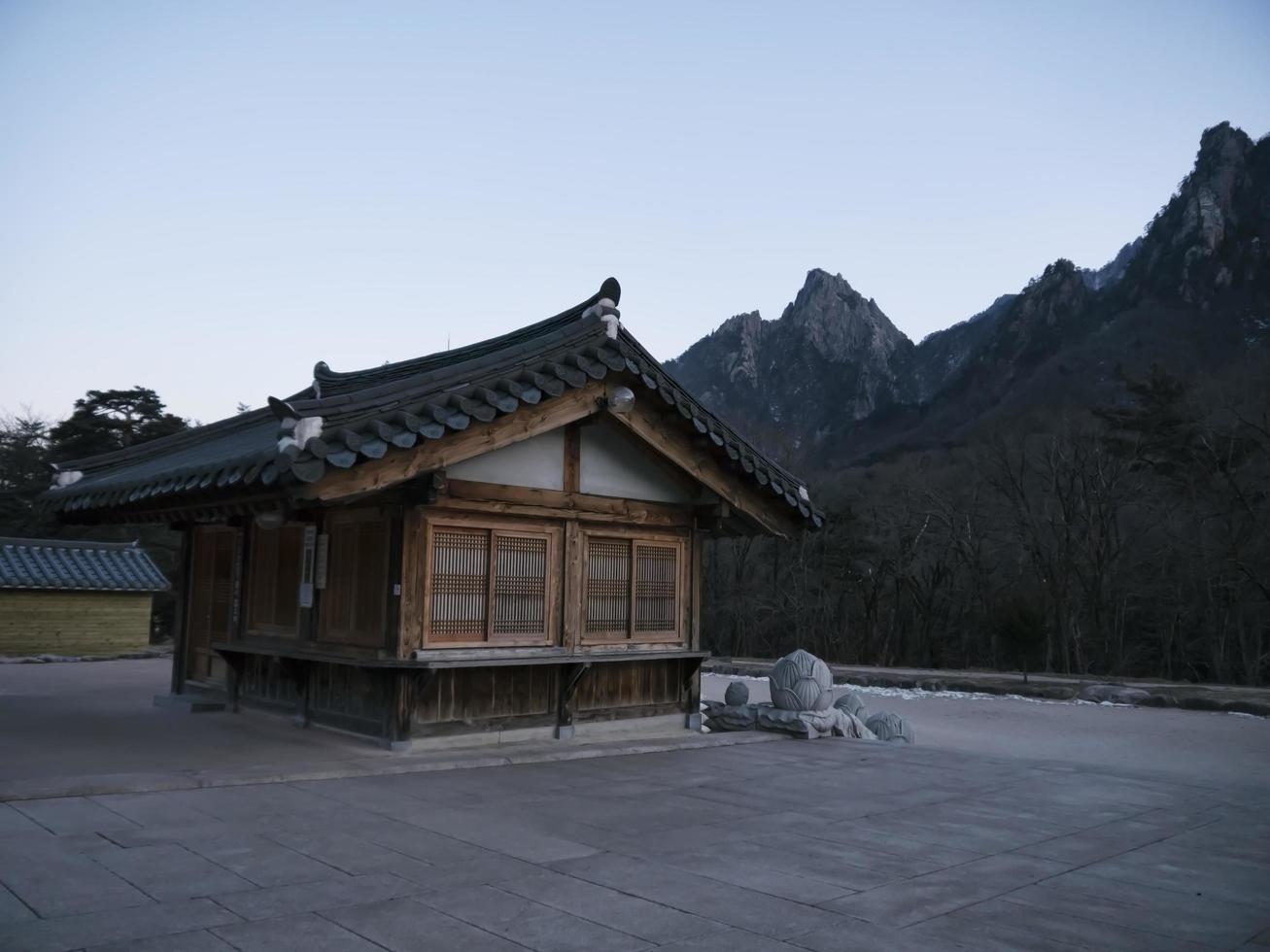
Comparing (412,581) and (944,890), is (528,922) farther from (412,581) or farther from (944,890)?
(412,581)

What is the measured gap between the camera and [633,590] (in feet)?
34.9

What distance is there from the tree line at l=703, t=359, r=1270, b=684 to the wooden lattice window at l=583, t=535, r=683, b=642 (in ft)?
72.3

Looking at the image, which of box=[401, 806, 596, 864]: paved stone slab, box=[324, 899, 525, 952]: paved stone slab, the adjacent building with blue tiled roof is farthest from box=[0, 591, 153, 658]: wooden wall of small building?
box=[324, 899, 525, 952]: paved stone slab

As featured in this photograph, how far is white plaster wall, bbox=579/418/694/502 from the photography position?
10312 mm

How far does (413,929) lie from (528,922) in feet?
1.66

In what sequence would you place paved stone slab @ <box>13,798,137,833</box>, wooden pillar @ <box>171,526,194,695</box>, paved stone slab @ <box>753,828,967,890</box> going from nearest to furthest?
paved stone slab @ <box>753,828,967,890</box>, paved stone slab @ <box>13,798,137,833</box>, wooden pillar @ <box>171,526,194,695</box>

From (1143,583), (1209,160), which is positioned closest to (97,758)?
(1143,583)

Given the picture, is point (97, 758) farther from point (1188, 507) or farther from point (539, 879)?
point (1188, 507)

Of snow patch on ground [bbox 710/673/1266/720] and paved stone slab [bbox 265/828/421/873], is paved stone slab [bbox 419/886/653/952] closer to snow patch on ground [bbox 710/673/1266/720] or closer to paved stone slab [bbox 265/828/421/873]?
paved stone slab [bbox 265/828/421/873]

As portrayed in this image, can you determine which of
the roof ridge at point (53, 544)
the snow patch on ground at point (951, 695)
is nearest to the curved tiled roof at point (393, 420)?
the roof ridge at point (53, 544)

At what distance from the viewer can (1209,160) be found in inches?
2303

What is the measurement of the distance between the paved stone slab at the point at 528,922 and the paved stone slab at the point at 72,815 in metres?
2.33

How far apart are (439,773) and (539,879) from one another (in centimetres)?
325

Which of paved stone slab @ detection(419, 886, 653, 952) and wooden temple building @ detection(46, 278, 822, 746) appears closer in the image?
paved stone slab @ detection(419, 886, 653, 952)
